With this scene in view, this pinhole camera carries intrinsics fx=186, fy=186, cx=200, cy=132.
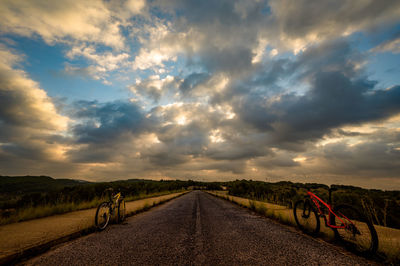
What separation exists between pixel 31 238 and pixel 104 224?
7.03ft

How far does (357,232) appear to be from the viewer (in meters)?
4.04

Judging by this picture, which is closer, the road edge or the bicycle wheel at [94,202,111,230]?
the road edge

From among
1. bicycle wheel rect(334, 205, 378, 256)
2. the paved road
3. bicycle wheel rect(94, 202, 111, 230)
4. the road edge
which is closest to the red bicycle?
bicycle wheel rect(334, 205, 378, 256)

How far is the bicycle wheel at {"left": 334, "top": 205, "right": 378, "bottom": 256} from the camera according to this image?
12.2 feet

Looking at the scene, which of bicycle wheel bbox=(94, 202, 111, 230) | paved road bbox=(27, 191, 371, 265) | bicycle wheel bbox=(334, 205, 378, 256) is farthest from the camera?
bicycle wheel bbox=(94, 202, 111, 230)

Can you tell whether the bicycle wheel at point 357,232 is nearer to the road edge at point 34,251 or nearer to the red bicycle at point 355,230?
→ the red bicycle at point 355,230

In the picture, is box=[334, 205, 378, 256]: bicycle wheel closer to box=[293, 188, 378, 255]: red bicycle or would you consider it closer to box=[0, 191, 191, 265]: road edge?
box=[293, 188, 378, 255]: red bicycle

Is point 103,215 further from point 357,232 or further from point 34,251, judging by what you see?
point 357,232

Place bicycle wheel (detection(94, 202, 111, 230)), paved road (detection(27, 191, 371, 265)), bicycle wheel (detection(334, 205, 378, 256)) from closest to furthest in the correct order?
paved road (detection(27, 191, 371, 265)) → bicycle wheel (detection(334, 205, 378, 256)) → bicycle wheel (detection(94, 202, 111, 230))

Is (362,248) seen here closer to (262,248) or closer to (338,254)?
(338,254)

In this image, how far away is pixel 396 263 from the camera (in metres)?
3.39

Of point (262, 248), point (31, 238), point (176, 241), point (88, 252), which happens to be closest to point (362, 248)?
point (262, 248)

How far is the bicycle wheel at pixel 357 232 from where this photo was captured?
3711 mm

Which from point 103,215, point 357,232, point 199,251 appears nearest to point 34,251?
point 103,215
